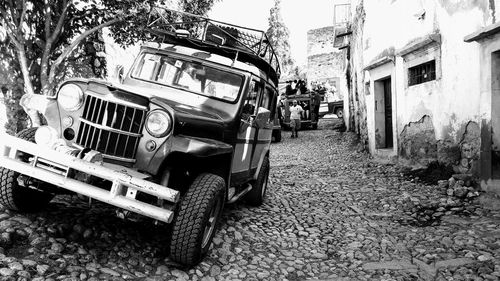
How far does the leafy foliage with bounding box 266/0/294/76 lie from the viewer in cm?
3534

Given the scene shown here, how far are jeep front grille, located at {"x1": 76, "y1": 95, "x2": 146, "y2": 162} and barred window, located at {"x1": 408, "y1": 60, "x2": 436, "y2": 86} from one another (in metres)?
6.15

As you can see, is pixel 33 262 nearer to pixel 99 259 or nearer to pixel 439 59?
pixel 99 259

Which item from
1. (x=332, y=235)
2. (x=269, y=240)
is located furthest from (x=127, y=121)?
(x=332, y=235)

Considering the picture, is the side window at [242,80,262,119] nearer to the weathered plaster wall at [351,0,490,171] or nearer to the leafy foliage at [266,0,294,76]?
the weathered plaster wall at [351,0,490,171]

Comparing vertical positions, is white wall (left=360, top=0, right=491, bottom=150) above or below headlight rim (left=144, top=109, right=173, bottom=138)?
above

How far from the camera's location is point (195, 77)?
406 centimetres

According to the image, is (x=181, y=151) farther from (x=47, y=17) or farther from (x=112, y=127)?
(x=47, y=17)

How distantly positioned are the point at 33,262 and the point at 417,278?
3059 mm

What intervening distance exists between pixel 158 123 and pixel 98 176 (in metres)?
0.61

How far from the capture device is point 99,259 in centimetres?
297

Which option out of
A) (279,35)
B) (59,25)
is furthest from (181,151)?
(279,35)

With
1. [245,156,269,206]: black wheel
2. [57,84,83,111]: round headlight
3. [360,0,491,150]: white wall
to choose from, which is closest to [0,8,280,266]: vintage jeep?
[57,84,83,111]: round headlight

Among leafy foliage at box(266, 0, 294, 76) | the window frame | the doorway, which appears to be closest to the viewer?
the window frame

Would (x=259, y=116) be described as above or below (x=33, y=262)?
above
